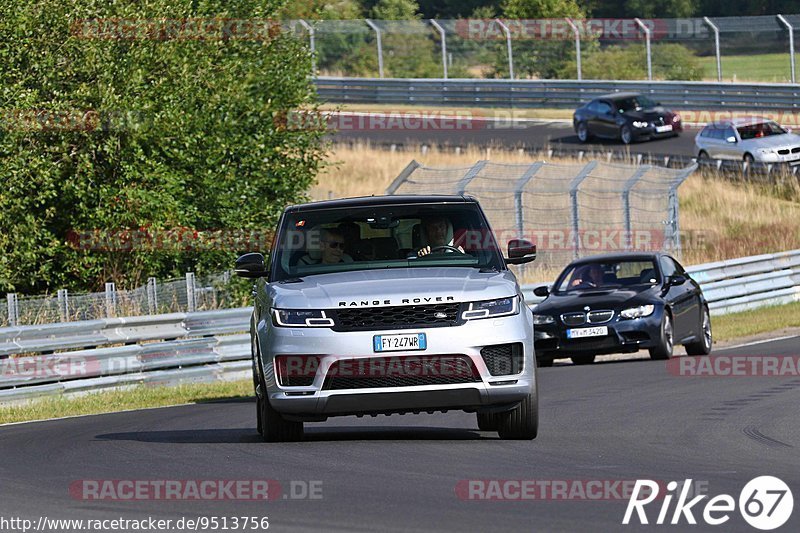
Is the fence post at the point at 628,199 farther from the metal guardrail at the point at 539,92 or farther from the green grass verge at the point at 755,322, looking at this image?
the metal guardrail at the point at 539,92

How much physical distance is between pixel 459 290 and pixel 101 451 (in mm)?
2977

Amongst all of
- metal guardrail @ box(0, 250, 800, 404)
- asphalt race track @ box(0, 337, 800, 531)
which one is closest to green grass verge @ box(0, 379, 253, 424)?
metal guardrail @ box(0, 250, 800, 404)

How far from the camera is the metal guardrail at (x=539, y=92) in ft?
158

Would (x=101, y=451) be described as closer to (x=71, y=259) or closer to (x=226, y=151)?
(x=71, y=259)

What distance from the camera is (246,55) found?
2886 centimetres

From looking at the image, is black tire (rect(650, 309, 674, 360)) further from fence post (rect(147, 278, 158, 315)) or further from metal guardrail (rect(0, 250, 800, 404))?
fence post (rect(147, 278, 158, 315))

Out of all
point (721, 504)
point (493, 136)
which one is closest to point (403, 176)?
point (493, 136)

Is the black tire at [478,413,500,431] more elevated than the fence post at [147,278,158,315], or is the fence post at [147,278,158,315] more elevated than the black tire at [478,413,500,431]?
the black tire at [478,413,500,431]

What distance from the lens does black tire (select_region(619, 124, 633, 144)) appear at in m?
46.6

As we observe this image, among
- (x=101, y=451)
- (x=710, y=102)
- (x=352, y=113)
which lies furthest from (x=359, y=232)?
(x=352, y=113)

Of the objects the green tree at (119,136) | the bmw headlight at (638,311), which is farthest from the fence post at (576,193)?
the bmw headlight at (638,311)

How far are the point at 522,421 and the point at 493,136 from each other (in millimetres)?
38623

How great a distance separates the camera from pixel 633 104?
47.3 meters

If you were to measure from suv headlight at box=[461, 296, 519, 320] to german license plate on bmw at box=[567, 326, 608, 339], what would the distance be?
30.4 ft
